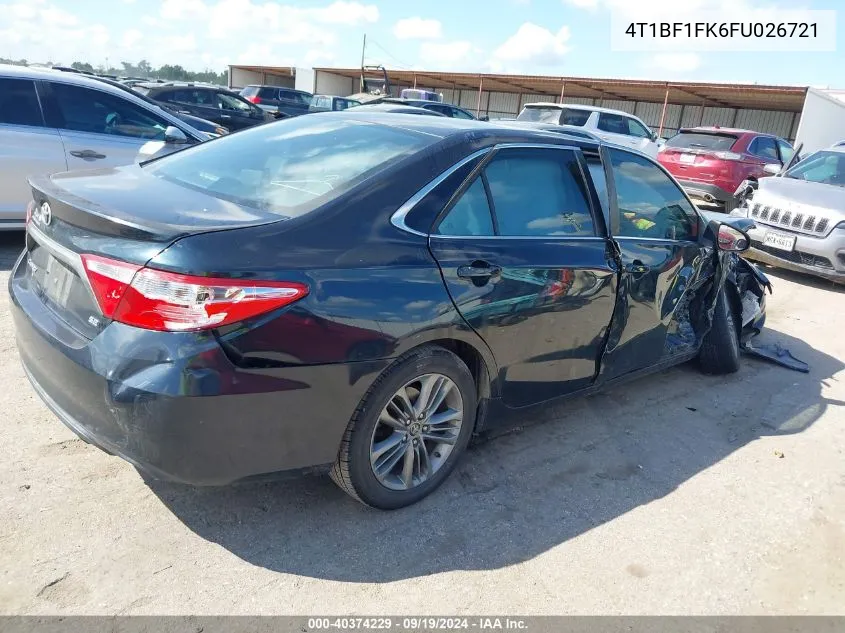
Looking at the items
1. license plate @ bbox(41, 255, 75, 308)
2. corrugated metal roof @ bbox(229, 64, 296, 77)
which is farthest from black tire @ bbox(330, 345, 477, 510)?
corrugated metal roof @ bbox(229, 64, 296, 77)

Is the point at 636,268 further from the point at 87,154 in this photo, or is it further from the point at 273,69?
the point at 273,69

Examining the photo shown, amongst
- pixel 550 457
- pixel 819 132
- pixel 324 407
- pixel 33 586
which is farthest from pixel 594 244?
pixel 819 132

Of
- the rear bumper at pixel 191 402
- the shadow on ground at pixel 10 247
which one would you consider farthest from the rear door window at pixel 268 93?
the rear bumper at pixel 191 402

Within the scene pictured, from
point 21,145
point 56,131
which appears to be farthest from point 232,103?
point 21,145

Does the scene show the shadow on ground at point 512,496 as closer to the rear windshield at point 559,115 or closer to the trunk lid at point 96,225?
the trunk lid at point 96,225

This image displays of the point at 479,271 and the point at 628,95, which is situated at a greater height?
the point at 628,95

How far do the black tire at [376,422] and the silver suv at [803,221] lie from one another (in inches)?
241

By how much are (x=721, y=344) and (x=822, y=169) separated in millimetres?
5834

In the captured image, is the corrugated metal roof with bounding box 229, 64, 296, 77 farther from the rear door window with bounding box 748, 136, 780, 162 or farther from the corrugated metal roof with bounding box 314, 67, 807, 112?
A: the rear door window with bounding box 748, 136, 780, 162

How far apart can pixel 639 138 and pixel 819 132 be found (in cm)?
472

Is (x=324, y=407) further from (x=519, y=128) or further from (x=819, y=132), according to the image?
(x=819, y=132)

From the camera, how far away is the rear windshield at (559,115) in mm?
14664

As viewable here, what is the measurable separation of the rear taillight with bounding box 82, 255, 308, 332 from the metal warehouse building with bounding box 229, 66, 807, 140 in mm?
22660

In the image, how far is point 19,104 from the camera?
18.6 feet
